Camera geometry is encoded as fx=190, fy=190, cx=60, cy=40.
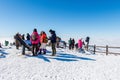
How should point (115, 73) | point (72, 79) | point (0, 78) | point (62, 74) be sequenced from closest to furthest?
1. point (0, 78)
2. point (72, 79)
3. point (62, 74)
4. point (115, 73)

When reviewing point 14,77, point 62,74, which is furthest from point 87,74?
point 14,77

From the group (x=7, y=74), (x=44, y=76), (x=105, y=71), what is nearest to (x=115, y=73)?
(x=105, y=71)

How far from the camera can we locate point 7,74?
9.12 metres

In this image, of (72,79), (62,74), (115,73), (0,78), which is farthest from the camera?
(115,73)

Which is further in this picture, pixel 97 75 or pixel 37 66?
pixel 37 66

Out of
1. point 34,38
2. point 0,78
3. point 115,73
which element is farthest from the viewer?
point 34,38

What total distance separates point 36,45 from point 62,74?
220 inches

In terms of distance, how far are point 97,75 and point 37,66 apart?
3.53 m

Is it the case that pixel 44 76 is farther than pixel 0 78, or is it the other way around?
pixel 44 76

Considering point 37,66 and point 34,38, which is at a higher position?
point 34,38

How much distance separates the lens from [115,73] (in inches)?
417

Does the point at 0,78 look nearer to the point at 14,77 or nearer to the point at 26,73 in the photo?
the point at 14,77

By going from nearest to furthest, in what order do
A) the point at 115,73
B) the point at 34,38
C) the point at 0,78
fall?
the point at 0,78
the point at 115,73
the point at 34,38

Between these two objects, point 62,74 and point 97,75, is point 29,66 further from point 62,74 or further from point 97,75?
point 97,75
